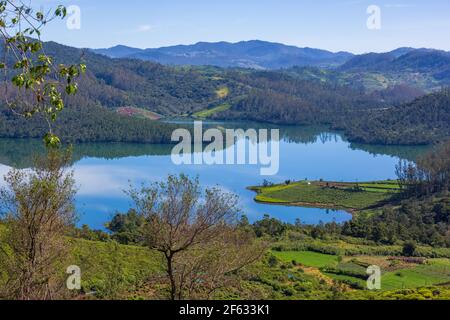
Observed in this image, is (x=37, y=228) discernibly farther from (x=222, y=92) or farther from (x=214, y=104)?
(x=222, y=92)

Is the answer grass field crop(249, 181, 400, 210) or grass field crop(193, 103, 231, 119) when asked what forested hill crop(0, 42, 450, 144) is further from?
grass field crop(249, 181, 400, 210)

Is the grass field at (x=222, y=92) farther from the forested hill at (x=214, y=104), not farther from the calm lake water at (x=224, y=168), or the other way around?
the calm lake water at (x=224, y=168)

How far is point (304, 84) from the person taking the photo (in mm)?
155000

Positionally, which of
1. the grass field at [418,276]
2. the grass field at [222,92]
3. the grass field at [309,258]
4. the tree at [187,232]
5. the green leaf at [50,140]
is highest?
the grass field at [222,92]

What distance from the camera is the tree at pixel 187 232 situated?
1079 cm

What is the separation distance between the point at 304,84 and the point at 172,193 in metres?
147

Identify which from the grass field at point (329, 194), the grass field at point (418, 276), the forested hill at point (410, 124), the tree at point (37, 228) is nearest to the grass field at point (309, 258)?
the grass field at point (418, 276)

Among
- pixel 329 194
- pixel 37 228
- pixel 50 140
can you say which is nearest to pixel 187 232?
pixel 37 228

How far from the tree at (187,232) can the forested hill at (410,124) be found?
78.9 metres

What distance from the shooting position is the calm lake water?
4209cm

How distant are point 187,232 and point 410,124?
88.9m

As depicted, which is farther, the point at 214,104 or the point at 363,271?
the point at 214,104

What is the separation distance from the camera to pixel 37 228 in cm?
1063
